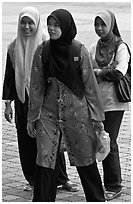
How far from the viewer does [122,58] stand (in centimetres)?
663

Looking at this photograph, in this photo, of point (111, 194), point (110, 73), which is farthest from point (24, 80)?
point (111, 194)

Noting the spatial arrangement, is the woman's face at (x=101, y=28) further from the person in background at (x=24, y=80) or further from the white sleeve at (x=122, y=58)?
the person in background at (x=24, y=80)

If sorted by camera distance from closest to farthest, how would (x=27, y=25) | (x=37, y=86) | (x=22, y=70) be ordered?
(x=37, y=86)
(x=27, y=25)
(x=22, y=70)

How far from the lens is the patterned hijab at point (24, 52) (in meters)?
6.82

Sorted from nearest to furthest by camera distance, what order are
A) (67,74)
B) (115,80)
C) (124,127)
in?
(67,74) < (115,80) < (124,127)

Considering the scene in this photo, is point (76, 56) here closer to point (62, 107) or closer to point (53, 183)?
point (62, 107)

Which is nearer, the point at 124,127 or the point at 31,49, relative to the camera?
the point at 31,49

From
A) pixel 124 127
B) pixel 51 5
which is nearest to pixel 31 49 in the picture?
pixel 124 127

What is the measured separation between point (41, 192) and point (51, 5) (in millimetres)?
15782

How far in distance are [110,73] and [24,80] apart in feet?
2.78

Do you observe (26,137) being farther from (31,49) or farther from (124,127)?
(124,127)

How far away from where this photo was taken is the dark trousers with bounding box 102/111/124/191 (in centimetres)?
672

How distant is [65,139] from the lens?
5.97m

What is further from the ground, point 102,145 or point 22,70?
point 22,70
